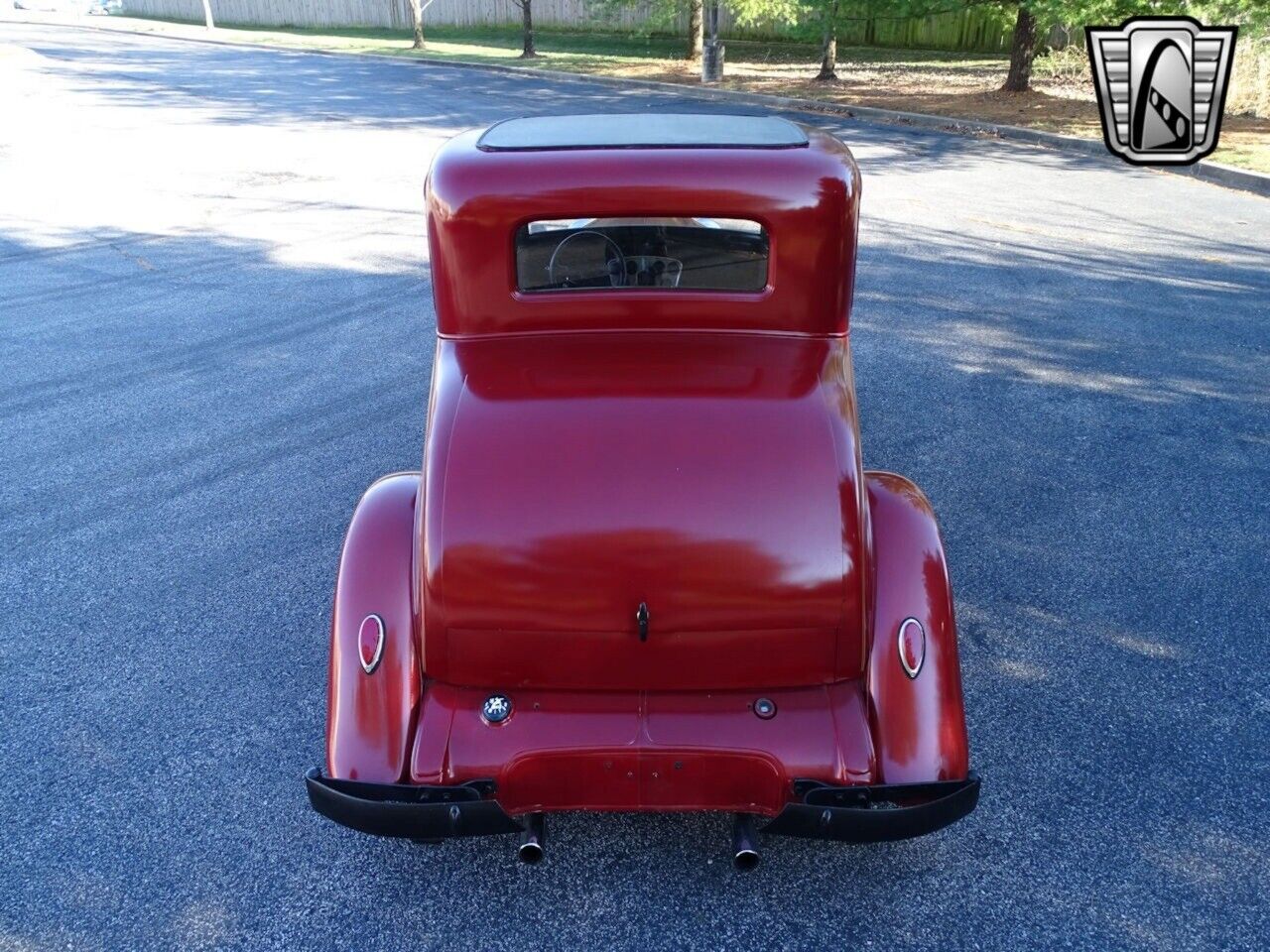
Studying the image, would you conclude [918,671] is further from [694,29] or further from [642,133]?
[694,29]

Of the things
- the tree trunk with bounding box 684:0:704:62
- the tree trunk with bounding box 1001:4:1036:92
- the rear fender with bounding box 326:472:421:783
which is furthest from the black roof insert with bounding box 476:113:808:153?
the tree trunk with bounding box 684:0:704:62

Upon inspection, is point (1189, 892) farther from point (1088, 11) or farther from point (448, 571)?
point (1088, 11)

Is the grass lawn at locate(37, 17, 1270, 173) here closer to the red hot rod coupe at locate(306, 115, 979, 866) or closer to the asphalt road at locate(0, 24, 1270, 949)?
the asphalt road at locate(0, 24, 1270, 949)

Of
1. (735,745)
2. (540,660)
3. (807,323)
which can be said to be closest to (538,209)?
(807,323)

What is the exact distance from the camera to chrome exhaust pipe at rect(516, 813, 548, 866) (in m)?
2.50

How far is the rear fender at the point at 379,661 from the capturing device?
267 centimetres

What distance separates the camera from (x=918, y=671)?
2742mm

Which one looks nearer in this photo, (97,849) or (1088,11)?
(97,849)

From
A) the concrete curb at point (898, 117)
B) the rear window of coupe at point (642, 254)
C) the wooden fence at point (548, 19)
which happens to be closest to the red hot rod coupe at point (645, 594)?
the rear window of coupe at point (642, 254)

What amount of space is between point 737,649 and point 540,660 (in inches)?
21.5

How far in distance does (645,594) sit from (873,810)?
2.62ft

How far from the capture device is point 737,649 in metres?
2.68

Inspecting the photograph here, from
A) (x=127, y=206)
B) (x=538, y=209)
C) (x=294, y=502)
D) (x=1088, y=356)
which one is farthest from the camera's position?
(x=127, y=206)

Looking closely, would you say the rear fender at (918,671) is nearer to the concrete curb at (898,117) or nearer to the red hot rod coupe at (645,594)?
the red hot rod coupe at (645,594)
